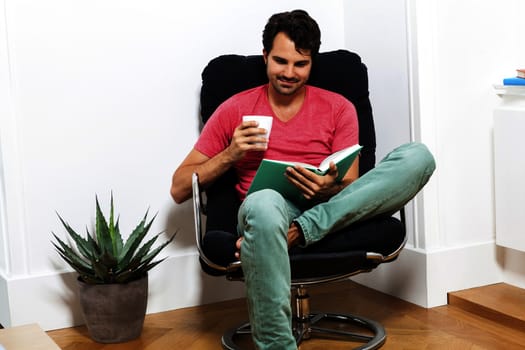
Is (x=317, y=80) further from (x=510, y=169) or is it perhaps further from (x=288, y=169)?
(x=510, y=169)

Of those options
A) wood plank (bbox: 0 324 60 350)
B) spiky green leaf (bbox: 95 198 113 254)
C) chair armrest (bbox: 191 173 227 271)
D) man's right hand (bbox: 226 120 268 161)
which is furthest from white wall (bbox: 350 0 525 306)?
wood plank (bbox: 0 324 60 350)

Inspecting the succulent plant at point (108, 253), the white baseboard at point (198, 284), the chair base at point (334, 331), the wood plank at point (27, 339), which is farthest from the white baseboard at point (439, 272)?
the wood plank at point (27, 339)

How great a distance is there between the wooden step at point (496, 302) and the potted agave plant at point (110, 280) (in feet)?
3.84

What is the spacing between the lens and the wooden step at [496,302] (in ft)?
9.37

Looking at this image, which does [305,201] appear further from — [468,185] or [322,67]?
[468,185]

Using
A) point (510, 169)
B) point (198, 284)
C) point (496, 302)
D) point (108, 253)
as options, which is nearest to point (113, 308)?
point (108, 253)

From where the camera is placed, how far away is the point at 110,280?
287 cm

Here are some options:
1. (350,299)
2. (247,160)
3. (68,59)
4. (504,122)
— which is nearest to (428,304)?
(350,299)

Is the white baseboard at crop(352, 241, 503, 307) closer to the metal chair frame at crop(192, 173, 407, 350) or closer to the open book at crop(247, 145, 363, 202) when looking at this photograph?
the metal chair frame at crop(192, 173, 407, 350)

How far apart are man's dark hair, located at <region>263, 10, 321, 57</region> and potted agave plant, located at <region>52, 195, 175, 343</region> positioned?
33.2 inches

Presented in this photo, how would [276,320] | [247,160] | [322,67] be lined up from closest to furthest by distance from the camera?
[276,320] → [247,160] → [322,67]

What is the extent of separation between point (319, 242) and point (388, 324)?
637 millimetres

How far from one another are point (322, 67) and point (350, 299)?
3.12 ft

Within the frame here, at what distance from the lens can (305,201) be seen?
2.57 meters
